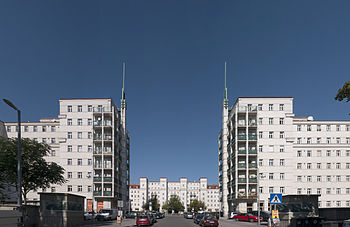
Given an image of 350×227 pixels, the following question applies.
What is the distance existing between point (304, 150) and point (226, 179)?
60.4ft

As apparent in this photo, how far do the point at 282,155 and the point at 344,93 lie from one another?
1969 inches

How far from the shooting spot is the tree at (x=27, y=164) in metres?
34.9

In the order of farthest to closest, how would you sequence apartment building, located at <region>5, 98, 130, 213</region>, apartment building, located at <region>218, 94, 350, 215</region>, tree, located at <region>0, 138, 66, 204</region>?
1. apartment building, located at <region>5, 98, 130, 213</region>
2. apartment building, located at <region>218, 94, 350, 215</region>
3. tree, located at <region>0, 138, 66, 204</region>

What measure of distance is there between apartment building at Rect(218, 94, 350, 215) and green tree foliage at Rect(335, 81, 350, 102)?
153ft

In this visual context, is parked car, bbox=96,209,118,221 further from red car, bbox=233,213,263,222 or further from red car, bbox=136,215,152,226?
red car, bbox=233,213,263,222

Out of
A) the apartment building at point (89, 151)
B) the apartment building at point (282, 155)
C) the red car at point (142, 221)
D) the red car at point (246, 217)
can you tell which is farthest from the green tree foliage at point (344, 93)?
the apartment building at point (89, 151)

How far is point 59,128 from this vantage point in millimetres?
79562

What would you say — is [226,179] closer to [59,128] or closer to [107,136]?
[107,136]

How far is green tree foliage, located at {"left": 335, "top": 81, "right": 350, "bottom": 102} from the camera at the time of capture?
2470 cm

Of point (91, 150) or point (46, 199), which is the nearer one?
point (46, 199)

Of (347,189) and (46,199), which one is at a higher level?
(46,199)

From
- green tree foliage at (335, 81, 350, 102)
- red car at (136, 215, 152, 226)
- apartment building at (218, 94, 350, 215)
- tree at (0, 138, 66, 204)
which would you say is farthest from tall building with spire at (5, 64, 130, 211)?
green tree foliage at (335, 81, 350, 102)

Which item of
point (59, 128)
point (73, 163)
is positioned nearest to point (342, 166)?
point (73, 163)

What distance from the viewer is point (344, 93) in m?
25.1
